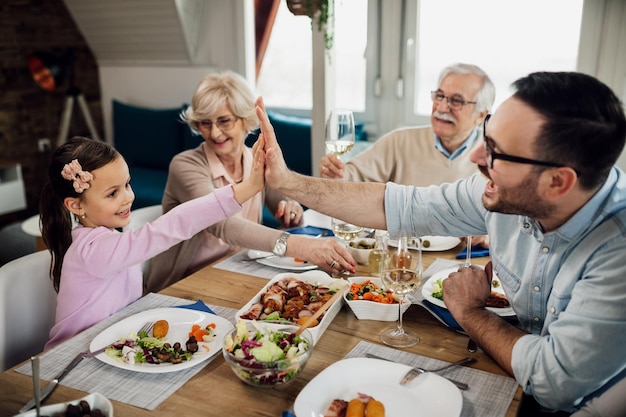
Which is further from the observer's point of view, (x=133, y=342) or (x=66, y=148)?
(x=66, y=148)

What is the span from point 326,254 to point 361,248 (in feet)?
0.64

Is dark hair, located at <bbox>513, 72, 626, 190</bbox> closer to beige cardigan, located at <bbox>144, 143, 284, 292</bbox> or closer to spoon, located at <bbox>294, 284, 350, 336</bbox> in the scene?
spoon, located at <bbox>294, 284, 350, 336</bbox>

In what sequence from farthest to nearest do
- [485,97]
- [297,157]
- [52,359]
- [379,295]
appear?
1. [297,157]
2. [485,97]
3. [379,295]
4. [52,359]

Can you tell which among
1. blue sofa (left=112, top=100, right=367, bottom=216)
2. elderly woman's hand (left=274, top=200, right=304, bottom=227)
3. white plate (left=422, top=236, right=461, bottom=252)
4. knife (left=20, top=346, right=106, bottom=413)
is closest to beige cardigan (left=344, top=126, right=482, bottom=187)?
elderly woman's hand (left=274, top=200, right=304, bottom=227)

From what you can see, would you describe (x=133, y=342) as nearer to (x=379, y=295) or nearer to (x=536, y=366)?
(x=379, y=295)

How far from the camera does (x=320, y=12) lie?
3.35m

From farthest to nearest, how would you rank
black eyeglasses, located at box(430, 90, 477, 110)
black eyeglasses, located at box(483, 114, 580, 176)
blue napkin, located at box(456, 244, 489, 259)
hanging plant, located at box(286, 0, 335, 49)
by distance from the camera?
hanging plant, located at box(286, 0, 335, 49)
black eyeglasses, located at box(430, 90, 477, 110)
blue napkin, located at box(456, 244, 489, 259)
black eyeglasses, located at box(483, 114, 580, 176)

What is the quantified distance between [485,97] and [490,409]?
1817 mm

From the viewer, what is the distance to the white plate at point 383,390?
1.06m

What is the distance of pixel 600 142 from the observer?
1.14 meters

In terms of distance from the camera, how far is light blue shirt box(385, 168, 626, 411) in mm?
1100

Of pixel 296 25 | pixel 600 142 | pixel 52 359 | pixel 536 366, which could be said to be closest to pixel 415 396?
pixel 536 366

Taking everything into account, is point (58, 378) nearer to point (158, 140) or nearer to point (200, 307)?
point (200, 307)

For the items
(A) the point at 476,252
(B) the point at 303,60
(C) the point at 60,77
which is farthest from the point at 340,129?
(C) the point at 60,77
